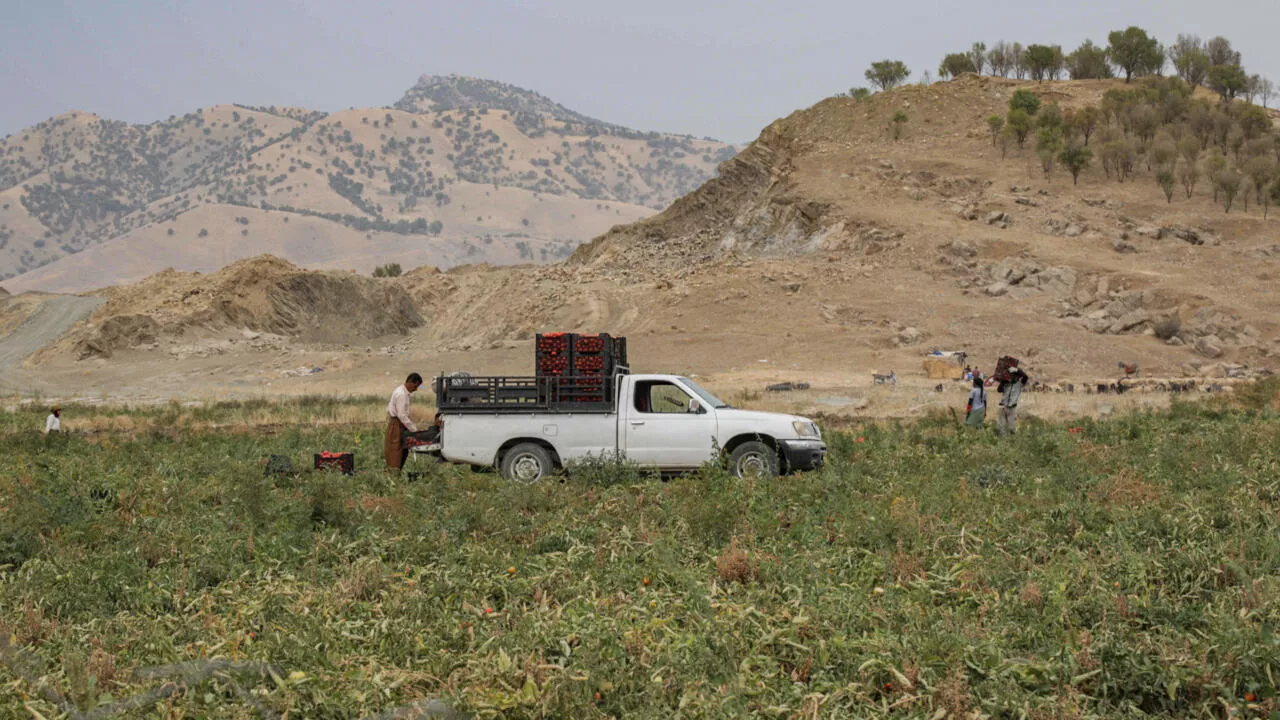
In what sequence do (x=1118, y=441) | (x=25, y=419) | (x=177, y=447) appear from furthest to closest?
(x=25, y=419) < (x=177, y=447) < (x=1118, y=441)

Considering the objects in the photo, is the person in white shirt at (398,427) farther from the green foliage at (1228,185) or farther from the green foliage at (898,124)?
the green foliage at (898,124)

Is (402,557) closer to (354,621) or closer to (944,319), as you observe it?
(354,621)

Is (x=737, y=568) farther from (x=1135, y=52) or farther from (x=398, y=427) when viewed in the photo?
(x=1135, y=52)

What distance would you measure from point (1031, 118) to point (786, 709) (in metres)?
63.3

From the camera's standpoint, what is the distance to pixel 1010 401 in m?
17.2

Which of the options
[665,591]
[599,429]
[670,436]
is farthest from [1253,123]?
[665,591]

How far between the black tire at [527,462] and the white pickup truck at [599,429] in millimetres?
12

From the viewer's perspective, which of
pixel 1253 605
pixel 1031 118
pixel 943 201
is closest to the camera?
pixel 1253 605

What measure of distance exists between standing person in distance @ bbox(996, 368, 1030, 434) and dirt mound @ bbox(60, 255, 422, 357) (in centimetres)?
4935

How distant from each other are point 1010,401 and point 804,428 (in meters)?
5.14

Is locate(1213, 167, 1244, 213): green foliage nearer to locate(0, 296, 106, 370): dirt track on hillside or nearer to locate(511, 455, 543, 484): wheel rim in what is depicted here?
Answer: locate(511, 455, 543, 484): wheel rim

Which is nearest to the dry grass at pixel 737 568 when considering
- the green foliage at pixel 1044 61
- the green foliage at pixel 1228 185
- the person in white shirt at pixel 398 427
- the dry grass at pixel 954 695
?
the dry grass at pixel 954 695

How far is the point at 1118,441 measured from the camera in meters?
14.9

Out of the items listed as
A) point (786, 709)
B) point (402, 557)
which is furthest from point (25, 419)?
point (786, 709)
